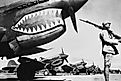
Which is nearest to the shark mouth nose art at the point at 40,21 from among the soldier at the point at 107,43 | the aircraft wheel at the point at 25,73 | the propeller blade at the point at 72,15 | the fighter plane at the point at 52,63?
the propeller blade at the point at 72,15

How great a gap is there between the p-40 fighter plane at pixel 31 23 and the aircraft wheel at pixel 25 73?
0.37 meters

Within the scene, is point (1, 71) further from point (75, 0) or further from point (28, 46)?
point (75, 0)

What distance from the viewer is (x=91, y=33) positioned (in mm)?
5988

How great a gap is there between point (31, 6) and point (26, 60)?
4.86 feet

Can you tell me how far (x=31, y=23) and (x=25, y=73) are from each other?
1353mm

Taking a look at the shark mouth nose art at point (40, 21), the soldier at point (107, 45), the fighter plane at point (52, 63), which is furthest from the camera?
the fighter plane at point (52, 63)

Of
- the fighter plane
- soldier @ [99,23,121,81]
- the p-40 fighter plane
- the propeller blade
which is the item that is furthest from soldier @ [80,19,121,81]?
the fighter plane

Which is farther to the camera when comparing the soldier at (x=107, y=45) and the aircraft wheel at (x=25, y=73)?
the aircraft wheel at (x=25, y=73)

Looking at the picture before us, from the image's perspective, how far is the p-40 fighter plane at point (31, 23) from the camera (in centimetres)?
587

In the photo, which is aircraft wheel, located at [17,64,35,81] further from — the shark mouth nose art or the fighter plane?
the shark mouth nose art

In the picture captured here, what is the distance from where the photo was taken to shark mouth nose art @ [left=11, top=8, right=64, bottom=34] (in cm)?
586

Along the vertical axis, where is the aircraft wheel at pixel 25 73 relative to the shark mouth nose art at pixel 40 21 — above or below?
below

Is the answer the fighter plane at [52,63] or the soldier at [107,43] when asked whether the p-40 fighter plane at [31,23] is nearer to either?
the fighter plane at [52,63]

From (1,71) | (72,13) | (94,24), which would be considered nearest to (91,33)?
(94,24)
